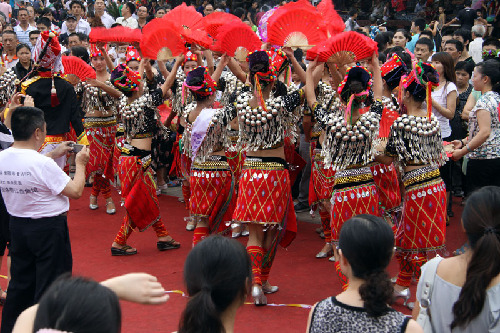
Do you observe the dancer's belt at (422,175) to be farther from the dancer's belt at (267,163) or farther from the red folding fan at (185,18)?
the red folding fan at (185,18)

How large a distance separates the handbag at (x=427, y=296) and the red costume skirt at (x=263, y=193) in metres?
2.37

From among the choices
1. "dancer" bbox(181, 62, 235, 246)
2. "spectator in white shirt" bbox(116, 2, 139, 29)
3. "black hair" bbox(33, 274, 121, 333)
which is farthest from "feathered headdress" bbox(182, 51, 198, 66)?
"spectator in white shirt" bbox(116, 2, 139, 29)

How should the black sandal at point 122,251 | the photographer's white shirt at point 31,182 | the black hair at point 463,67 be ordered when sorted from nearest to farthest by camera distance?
the photographer's white shirt at point 31,182 → the black sandal at point 122,251 → the black hair at point 463,67

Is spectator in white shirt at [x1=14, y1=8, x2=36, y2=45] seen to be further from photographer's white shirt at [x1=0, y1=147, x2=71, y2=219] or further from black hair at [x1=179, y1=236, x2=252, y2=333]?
black hair at [x1=179, y1=236, x2=252, y2=333]

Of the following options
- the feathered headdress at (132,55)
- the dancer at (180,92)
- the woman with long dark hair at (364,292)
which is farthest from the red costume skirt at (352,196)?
the feathered headdress at (132,55)

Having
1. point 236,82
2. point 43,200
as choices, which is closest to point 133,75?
point 236,82

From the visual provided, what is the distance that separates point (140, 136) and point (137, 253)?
1.19m

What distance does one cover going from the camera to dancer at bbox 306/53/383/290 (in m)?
4.63

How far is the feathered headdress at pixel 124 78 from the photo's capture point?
6.18 m

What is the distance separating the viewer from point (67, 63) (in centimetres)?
735

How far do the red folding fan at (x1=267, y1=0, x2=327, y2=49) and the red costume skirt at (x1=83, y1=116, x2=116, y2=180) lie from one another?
2.95 meters

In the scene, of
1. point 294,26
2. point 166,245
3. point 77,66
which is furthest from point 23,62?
point 294,26

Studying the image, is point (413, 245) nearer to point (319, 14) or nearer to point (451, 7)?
point (319, 14)

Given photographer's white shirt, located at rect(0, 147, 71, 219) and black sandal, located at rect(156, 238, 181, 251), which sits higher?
photographer's white shirt, located at rect(0, 147, 71, 219)
